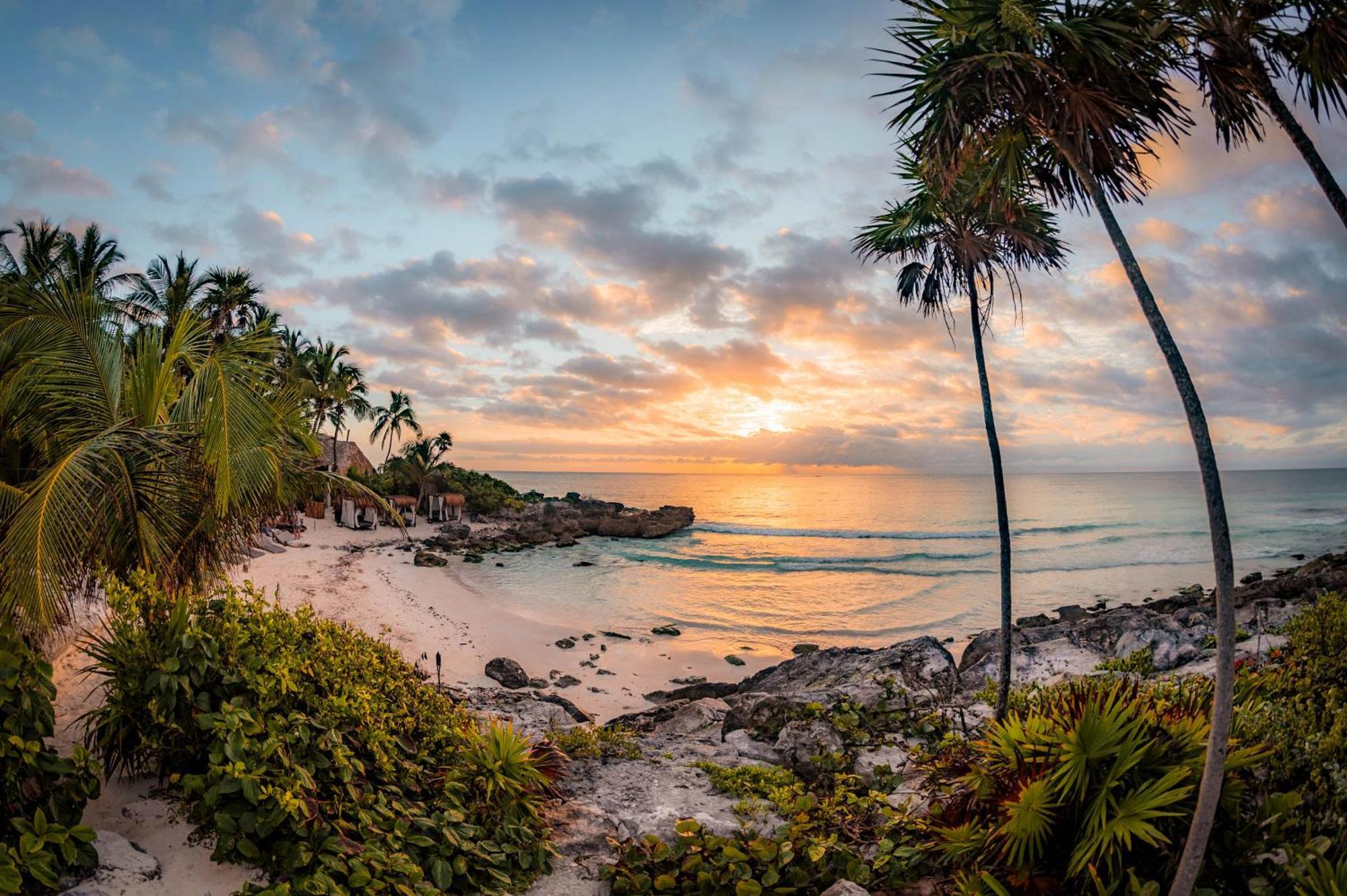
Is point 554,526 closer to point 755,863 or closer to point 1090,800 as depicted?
point 755,863

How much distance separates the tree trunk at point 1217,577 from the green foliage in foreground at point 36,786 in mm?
6176

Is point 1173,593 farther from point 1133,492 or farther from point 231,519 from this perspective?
point 1133,492

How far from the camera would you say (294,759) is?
4223mm

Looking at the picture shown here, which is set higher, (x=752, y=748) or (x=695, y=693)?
(x=752, y=748)

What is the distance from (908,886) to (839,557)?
41.8 metres

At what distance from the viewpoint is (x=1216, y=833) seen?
152 inches

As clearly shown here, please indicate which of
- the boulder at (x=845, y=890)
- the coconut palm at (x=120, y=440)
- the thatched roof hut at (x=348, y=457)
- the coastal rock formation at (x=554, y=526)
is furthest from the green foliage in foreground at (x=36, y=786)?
the thatched roof hut at (x=348, y=457)

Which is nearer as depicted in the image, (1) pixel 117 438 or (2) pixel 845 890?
(2) pixel 845 890

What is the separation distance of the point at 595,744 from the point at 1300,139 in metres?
9.27

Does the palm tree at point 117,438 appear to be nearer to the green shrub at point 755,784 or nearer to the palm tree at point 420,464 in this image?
the green shrub at point 755,784

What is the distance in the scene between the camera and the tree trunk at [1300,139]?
17.1 feet

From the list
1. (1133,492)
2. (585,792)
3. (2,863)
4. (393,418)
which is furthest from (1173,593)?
(1133,492)

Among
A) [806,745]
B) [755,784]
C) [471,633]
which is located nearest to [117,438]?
[755,784]

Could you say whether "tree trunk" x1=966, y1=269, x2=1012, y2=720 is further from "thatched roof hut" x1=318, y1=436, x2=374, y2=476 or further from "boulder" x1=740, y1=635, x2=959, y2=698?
"thatched roof hut" x1=318, y1=436, x2=374, y2=476
